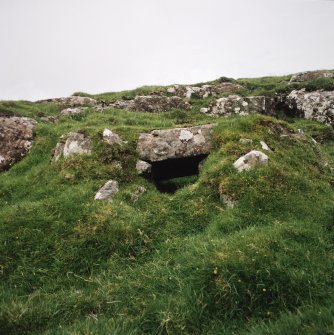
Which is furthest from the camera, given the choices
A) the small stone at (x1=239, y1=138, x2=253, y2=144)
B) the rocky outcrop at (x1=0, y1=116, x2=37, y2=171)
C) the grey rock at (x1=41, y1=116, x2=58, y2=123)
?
the grey rock at (x1=41, y1=116, x2=58, y2=123)

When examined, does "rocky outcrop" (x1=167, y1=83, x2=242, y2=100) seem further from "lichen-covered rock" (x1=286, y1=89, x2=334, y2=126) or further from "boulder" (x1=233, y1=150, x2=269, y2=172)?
"boulder" (x1=233, y1=150, x2=269, y2=172)

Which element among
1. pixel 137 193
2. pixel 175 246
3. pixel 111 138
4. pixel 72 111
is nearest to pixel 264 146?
pixel 137 193

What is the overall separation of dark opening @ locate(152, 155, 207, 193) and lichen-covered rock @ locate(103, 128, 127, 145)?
1.49 m

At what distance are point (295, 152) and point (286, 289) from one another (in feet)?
23.3

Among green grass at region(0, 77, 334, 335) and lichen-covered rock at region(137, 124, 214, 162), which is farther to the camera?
lichen-covered rock at region(137, 124, 214, 162)

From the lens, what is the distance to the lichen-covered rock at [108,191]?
10125 mm

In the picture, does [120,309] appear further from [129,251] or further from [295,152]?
[295,152]

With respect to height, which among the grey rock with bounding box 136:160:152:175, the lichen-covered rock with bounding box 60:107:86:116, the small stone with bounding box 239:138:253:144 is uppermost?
the lichen-covered rock with bounding box 60:107:86:116

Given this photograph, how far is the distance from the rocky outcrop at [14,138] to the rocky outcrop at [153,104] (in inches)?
301

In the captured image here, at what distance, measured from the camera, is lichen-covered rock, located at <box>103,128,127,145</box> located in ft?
40.5

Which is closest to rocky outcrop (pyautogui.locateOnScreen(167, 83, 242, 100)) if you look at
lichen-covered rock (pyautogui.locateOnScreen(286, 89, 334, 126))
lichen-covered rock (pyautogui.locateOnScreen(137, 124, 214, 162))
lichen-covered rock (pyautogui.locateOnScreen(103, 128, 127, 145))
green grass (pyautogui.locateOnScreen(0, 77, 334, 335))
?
lichen-covered rock (pyautogui.locateOnScreen(286, 89, 334, 126))

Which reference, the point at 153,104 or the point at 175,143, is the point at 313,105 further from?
the point at 175,143

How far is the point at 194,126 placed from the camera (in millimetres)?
13281

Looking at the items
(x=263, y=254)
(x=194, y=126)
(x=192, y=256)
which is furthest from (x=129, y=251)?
(x=194, y=126)
